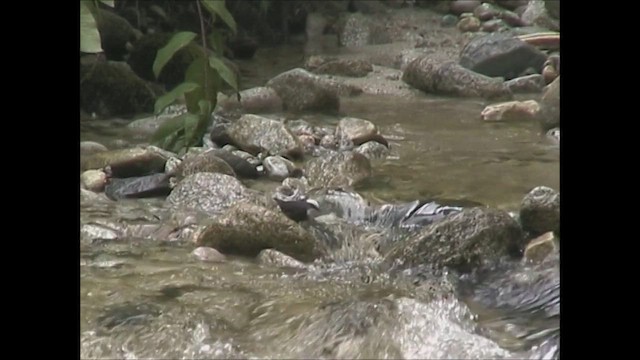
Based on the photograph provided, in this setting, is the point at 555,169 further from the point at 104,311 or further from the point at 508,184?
the point at 104,311

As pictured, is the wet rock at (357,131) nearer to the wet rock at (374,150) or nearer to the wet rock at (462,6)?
the wet rock at (374,150)

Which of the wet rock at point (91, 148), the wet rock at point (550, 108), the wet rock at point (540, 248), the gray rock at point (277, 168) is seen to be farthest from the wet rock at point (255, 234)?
the wet rock at point (550, 108)

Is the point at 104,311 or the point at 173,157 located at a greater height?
the point at 173,157

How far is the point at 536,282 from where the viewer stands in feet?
4.21

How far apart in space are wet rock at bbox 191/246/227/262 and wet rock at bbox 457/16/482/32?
600 mm

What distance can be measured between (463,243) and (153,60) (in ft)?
2.01

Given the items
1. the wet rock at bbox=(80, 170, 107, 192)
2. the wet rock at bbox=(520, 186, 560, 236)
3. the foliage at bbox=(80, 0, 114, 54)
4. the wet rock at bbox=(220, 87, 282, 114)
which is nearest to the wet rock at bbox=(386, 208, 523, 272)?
the wet rock at bbox=(520, 186, 560, 236)

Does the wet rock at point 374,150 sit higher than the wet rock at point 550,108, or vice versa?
the wet rock at point 550,108

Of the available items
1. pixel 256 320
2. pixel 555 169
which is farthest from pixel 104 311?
pixel 555 169

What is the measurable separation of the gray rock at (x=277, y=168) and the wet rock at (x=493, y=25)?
431mm

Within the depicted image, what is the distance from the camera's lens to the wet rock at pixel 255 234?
1.37 m

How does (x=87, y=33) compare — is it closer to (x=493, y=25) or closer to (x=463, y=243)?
(x=463, y=243)

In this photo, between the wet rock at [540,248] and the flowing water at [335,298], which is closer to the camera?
the flowing water at [335,298]
